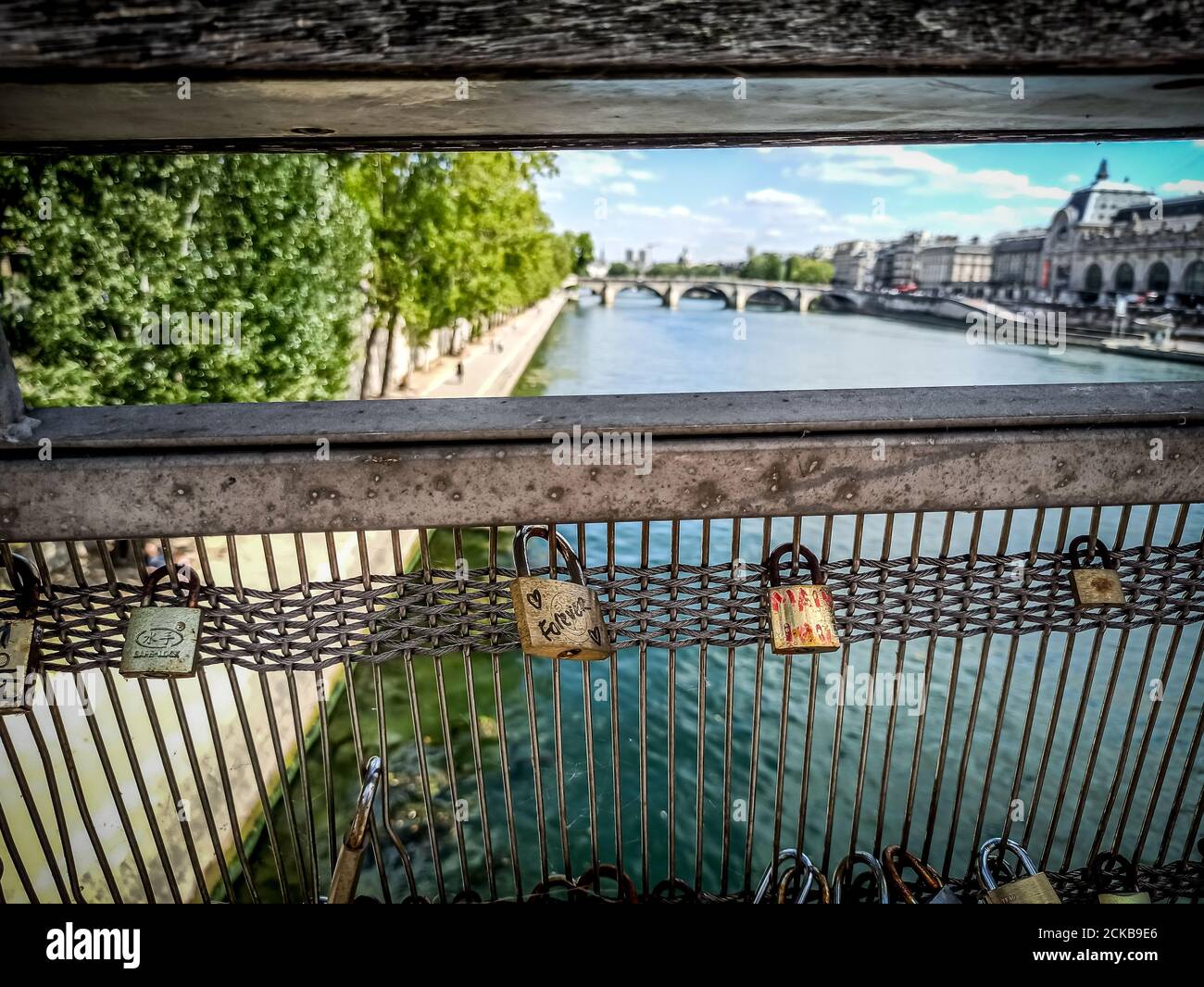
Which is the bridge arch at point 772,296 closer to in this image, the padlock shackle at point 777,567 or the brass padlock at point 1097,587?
the brass padlock at point 1097,587

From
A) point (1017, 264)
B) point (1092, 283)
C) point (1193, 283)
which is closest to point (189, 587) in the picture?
point (1193, 283)

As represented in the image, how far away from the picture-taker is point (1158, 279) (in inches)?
2169

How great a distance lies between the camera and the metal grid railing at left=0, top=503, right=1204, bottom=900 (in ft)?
6.26

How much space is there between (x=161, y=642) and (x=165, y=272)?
708cm

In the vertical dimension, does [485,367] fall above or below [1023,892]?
below

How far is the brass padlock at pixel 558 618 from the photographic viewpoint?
5.51 feet

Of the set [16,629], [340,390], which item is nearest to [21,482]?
[16,629]

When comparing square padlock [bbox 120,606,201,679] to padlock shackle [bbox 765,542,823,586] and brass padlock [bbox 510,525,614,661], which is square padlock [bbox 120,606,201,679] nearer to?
brass padlock [bbox 510,525,614,661]

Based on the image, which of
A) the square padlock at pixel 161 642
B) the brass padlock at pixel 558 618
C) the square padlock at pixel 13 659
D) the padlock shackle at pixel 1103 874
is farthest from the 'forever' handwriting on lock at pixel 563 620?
the padlock shackle at pixel 1103 874

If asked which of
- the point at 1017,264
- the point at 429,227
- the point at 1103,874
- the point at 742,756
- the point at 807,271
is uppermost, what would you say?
the point at 429,227

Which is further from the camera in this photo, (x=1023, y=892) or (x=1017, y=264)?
(x=1017, y=264)

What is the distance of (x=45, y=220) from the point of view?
6.64 m

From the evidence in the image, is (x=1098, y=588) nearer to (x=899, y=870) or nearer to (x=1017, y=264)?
(x=899, y=870)
